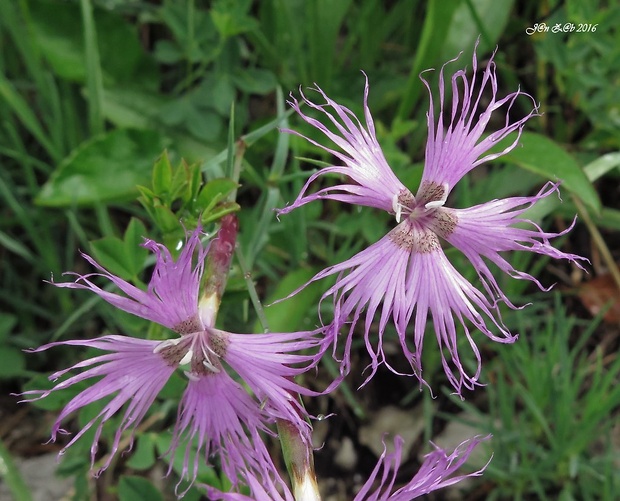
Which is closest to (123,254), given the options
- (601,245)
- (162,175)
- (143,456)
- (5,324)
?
(162,175)

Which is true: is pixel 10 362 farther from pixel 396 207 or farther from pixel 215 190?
pixel 396 207

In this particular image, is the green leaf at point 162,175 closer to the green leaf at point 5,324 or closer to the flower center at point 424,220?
the flower center at point 424,220

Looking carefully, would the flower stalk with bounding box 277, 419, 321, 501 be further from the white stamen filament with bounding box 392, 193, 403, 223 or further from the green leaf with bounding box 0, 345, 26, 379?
the green leaf with bounding box 0, 345, 26, 379

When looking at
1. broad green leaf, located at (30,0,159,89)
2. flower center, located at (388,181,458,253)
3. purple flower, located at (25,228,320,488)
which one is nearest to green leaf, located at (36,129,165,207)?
broad green leaf, located at (30,0,159,89)

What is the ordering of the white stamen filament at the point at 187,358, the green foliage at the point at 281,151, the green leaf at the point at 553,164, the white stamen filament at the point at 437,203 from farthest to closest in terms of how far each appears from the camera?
the green foliage at the point at 281,151 → the green leaf at the point at 553,164 → the white stamen filament at the point at 437,203 → the white stamen filament at the point at 187,358

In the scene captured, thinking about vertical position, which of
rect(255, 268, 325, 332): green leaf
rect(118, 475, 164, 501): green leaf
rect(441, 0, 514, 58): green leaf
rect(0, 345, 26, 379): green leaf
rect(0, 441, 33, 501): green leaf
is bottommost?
rect(0, 441, 33, 501): green leaf

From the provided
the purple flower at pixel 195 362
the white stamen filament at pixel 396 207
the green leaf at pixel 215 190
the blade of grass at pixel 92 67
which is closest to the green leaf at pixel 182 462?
the purple flower at pixel 195 362
